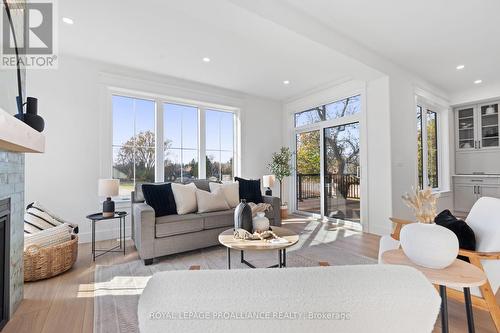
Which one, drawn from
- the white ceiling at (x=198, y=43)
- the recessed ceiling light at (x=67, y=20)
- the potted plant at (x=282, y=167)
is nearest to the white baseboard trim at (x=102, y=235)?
the white ceiling at (x=198, y=43)

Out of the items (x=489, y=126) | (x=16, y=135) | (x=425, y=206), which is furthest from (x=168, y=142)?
(x=489, y=126)

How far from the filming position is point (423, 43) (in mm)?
3129

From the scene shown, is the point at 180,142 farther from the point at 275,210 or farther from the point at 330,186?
the point at 330,186

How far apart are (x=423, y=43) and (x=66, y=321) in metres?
4.71

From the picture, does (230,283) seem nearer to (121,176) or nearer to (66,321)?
(66,321)

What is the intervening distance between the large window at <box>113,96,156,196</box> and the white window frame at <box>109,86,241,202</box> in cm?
8

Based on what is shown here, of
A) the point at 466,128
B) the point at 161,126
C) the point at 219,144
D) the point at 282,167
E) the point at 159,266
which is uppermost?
the point at 466,128

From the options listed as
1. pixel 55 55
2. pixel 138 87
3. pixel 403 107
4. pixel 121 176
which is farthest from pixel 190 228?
pixel 403 107

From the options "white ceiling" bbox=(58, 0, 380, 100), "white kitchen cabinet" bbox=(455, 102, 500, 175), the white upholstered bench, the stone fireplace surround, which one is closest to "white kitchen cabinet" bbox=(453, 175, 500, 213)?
"white kitchen cabinet" bbox=(455, 102, 500, 175)

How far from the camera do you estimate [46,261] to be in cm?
223

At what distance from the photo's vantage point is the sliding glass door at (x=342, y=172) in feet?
14.1

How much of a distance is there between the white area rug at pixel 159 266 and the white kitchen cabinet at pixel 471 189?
11.4 ft

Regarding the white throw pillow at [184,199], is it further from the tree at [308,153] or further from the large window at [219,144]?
the tree at [308,153]

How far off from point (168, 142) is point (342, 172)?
3.28 m
